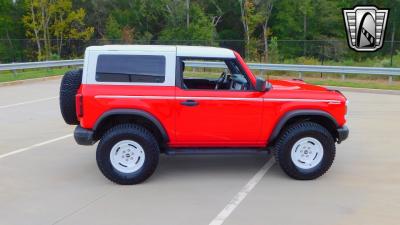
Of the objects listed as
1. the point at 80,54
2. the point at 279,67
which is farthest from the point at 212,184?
the point at 80,54

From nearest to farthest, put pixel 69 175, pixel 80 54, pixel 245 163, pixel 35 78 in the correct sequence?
pixel 69 175, pixel 245 163, pixel 35 78, pixel 80 54

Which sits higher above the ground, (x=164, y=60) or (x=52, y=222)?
(x=164, y=60)

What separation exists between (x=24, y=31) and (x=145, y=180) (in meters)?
52.4

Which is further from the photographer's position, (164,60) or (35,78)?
(35,78)

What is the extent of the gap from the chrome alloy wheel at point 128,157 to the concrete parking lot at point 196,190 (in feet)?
0.86

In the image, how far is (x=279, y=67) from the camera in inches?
875

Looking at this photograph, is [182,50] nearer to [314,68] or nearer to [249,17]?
[314,68]

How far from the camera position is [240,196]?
579 centimetres

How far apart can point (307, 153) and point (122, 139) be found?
246 centimetres

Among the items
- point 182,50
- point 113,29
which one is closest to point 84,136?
point 182,50

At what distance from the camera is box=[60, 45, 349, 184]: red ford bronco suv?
6223 millimetres

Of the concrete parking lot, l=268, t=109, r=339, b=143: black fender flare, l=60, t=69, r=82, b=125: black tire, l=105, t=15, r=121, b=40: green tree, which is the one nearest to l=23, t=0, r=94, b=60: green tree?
l=105, t=15, r=121, b=40: green tree

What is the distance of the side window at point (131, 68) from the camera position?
20.5 feet

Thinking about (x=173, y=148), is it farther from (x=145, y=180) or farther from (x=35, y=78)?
(x=35, y=78)
